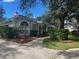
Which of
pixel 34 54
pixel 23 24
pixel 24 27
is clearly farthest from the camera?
pixel 23 24

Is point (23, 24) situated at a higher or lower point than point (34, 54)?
higher

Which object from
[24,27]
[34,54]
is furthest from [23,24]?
[34,54]

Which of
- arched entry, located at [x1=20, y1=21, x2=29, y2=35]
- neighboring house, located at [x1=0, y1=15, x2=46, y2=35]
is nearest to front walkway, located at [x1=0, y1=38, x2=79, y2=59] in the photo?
neighboring house, located at [x1=0, y1=15, x2=46, y2=35]

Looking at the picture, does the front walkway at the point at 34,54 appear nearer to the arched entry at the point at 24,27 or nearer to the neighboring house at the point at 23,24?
the neighboring house at the point at 23,24

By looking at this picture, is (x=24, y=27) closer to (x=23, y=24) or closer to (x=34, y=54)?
(x=23, y=24)

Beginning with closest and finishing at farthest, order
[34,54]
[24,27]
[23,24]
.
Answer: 1. [34,54]
2. [24,27]
3. [23,24]

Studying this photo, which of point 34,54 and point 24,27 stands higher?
point 24,27

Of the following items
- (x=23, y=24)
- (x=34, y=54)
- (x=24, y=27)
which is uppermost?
(x=23, y=24)

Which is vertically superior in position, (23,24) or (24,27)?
(23,24)

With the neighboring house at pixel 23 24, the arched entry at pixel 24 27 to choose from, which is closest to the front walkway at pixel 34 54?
the neighboring house at pixel 23 24

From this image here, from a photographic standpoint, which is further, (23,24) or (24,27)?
(23,24)

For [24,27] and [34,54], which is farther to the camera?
[24,27]

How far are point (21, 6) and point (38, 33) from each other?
2749 centimetres

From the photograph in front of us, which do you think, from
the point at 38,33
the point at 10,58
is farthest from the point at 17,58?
the point at 38,33
